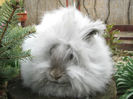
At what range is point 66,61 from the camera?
113 cm

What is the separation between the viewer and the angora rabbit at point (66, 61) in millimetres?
1106

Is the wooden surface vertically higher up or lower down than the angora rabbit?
lower down

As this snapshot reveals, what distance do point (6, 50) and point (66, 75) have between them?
1.27ft

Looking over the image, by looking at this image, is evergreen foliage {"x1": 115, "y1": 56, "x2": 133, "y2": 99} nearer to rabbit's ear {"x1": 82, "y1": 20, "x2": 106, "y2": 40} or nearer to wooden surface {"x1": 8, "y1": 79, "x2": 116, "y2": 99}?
wooden surface {"x1": 8, "y1": 79, "x2": 116, "y2": 99}

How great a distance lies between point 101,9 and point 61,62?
2515 mm

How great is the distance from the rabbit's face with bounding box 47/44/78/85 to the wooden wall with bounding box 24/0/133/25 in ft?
7.56

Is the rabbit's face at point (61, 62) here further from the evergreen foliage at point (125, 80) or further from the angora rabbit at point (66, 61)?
the evergreen foliage at point (125, 80)

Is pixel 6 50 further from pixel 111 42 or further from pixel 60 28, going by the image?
pixel 111 42

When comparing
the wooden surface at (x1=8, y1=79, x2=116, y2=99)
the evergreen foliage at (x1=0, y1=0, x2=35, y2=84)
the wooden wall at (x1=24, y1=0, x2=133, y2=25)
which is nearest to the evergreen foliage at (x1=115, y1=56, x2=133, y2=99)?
the wooden surface at (x1=8, y1=79, x2=116, y2=99)

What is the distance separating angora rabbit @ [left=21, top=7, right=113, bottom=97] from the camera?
1.11 metres

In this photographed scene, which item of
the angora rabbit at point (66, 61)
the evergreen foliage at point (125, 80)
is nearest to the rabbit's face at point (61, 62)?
the angora rabbit at point (66, 61)

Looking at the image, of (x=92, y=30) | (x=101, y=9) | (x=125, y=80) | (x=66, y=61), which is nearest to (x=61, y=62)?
(x=66, y=61)

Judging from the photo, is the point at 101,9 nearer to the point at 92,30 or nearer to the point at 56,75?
the point at 92,30

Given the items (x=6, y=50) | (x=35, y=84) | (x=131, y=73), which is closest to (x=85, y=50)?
(x=35, y=84)
